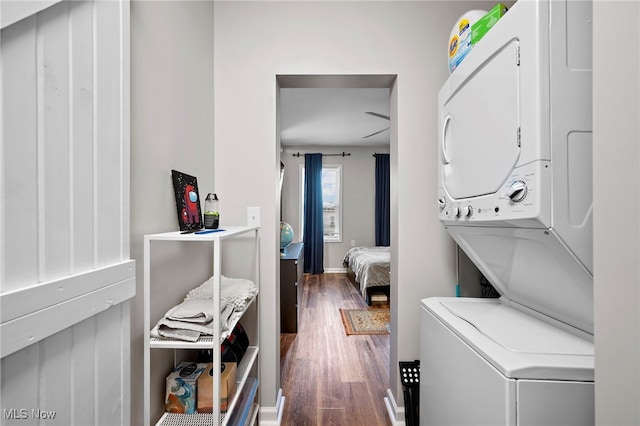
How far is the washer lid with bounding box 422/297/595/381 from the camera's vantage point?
2.41ft

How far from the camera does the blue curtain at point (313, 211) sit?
590 centimetres

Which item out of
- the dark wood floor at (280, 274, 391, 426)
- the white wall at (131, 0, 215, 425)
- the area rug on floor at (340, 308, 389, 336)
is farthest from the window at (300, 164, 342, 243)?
the white wall at (131, 0, 215, 425)

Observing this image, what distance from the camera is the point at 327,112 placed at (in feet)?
13.1

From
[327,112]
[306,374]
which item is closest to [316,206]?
[327,112]

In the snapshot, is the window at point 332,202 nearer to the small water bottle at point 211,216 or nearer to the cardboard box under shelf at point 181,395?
the small water bottle at point 211,216

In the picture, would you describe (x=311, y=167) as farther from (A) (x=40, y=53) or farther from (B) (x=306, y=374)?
(A) (x=40, y=53)

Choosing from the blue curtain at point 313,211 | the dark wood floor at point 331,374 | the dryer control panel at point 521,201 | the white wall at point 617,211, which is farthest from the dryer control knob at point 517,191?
the blue curtain at point 313,211

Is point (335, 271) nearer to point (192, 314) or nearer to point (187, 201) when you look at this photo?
point (187, 201)

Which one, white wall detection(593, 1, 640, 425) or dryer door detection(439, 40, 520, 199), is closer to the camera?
white wall detection(593, 1, 640, 425)

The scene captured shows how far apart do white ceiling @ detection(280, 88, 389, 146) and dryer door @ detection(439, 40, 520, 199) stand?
242 cm

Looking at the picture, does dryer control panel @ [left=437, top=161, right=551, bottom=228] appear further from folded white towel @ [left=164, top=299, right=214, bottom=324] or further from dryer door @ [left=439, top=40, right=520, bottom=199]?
folded white towel @ [left=164, top=299, right=214, bottom=324]

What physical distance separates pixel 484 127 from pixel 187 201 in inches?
46.7

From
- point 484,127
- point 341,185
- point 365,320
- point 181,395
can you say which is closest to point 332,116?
point 341,185

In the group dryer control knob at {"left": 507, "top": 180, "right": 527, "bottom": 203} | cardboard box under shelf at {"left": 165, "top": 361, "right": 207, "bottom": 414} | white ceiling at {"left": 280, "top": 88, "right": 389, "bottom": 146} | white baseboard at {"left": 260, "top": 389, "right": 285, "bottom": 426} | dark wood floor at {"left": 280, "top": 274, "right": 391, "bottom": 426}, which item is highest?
white ceiling at {"left": 280, "top": 88, "right": 389, "bottom": 146}
